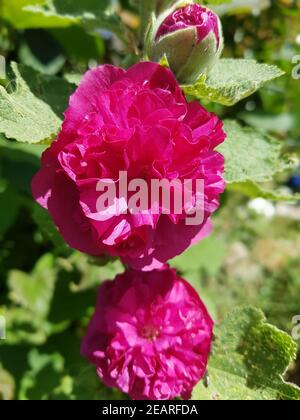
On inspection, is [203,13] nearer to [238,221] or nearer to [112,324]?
[112,324]

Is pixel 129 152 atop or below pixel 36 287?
atop

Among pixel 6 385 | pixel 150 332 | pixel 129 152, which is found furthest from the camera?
pixel 6 385

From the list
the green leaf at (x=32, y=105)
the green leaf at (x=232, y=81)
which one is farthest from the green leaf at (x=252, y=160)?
the green leaf at (x=32, y=105)

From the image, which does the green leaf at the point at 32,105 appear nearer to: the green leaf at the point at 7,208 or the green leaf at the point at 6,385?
the green leaf at the point at 7,208

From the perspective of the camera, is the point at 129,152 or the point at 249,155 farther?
the point at 249,155

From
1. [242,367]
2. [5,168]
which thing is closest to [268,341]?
[242,367]

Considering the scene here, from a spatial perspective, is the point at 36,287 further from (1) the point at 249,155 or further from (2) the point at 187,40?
(2) the point at 187,40

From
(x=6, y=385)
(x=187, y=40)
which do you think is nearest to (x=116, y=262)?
(x=6, y=385)
